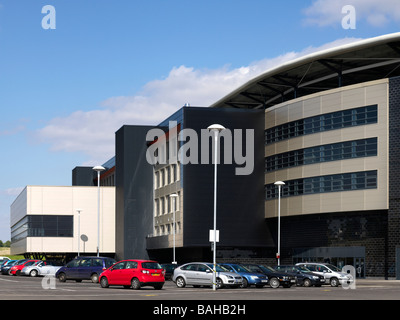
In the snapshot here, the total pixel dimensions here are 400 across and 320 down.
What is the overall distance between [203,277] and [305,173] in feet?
95.8

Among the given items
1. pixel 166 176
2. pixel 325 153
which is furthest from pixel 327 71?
pixel 166 176

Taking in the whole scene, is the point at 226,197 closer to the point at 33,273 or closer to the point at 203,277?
the point at 33,273

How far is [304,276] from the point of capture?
1754 inches

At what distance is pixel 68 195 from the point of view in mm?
92250

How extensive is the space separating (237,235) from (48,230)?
3071 centimetres

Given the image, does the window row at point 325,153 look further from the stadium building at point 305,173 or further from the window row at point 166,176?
the window row at point 166,176

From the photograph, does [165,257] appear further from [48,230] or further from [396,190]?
[396,190]

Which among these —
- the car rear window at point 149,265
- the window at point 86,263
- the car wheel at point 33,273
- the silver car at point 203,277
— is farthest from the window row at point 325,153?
the car rear window at point 149,265

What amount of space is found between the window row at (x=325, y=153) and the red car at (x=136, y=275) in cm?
2927

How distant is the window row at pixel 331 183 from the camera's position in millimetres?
59562

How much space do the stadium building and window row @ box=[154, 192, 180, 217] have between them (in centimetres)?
13

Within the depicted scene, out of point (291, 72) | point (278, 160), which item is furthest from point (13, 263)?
point (291, 72)

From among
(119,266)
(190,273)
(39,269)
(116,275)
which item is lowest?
(39,269)

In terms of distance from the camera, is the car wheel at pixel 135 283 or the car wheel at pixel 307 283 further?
the car wheel at pixel 307 283
